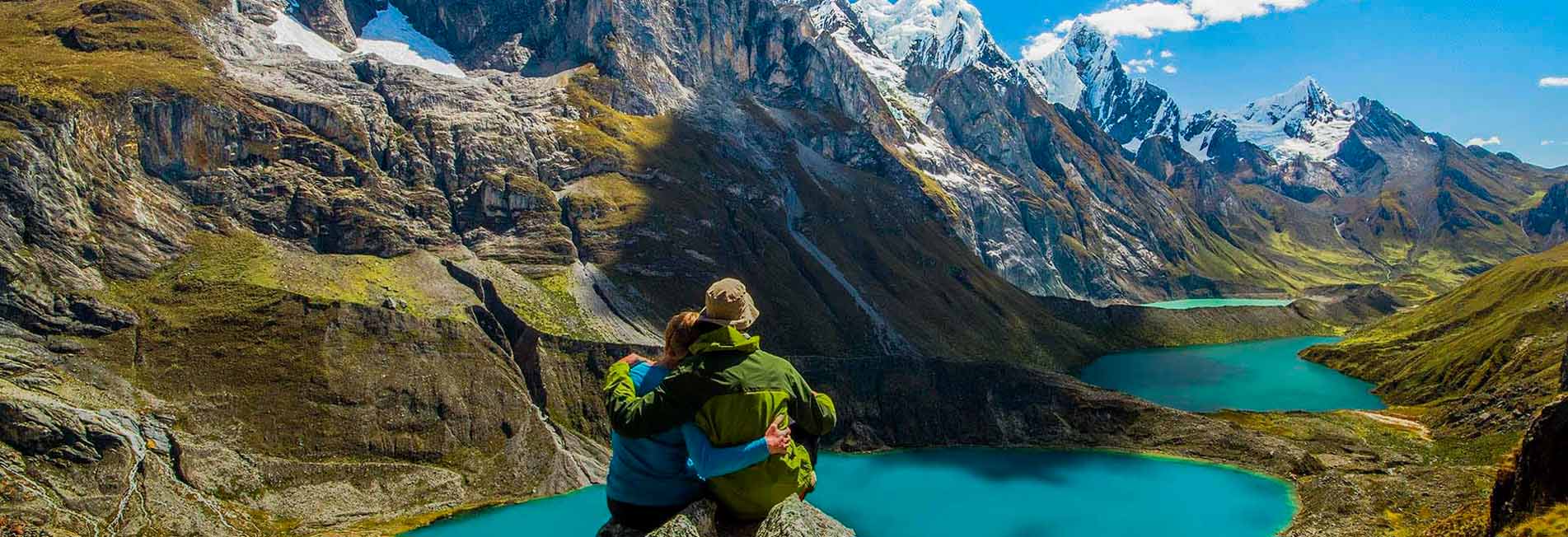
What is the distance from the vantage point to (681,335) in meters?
9.20

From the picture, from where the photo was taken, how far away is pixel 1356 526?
2931 inches

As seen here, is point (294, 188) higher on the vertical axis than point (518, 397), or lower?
higher

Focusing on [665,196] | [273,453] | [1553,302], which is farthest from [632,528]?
[1553,302]

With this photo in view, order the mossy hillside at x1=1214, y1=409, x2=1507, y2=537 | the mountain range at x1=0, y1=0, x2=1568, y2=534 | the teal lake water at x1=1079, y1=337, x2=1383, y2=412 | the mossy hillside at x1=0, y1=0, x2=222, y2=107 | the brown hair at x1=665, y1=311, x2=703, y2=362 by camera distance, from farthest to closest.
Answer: the teal lake water at x1=1079, y1=337, x2=1383, y2=412 < the mossy hillside at x1=0, y1=0, x2=222, y2=107 < the mountain range at x1=0, y1=0, x2=1568, y2=534 < the mossy hillside at x1=1214, y1=409, x2=1507, y2=537 < the brown hair at x1=665, y1=311, x2=703, y2=362

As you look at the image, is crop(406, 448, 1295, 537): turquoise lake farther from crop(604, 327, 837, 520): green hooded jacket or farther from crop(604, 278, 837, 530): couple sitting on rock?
crop(604, 327, 837, 520): green hooded jacket

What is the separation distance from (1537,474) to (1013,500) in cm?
6095

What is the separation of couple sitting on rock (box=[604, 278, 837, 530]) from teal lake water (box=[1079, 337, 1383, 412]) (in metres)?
148

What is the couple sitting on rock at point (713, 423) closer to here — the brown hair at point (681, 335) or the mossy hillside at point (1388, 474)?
the brown hair at point (681, 335)

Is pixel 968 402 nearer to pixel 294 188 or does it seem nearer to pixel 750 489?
pixel 294 188

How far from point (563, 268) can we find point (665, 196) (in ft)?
112

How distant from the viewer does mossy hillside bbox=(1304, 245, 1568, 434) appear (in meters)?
122

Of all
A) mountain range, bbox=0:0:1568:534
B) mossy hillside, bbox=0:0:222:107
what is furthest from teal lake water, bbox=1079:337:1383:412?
mossy hillside, bbox=0:0:222:107

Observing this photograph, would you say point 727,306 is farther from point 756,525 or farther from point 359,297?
point 359,297

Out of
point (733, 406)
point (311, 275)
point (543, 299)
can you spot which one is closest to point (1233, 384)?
point (543, 299)
